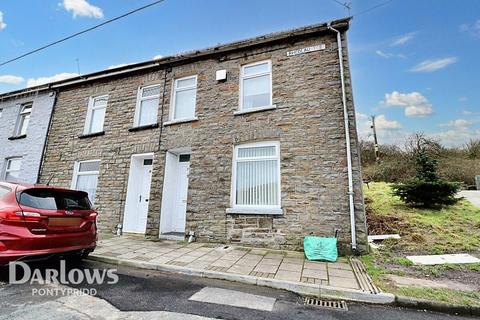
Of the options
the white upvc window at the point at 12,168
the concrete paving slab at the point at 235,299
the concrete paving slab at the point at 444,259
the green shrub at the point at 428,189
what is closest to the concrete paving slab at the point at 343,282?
the concrete paving slab at the point at 235,299

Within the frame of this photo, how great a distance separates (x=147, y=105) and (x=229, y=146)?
4.14m

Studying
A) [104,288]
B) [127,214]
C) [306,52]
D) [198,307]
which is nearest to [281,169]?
[306,52]

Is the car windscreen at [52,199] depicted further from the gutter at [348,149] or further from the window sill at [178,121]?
the gutter at [348,149]

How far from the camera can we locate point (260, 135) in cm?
687

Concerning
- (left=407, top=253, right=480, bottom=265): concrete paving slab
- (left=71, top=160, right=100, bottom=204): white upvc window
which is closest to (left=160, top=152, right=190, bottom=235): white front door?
(left=71, top=160, right=100, bottom=204): white upvc window

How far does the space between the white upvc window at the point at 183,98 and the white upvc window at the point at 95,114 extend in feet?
11.0

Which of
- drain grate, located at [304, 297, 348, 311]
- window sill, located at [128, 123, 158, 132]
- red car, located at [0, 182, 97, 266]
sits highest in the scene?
window sill, located at [128, 123, 158, 132]

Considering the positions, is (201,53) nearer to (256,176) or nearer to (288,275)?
(256,176)

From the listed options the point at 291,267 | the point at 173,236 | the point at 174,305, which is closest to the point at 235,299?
the point at 174,305

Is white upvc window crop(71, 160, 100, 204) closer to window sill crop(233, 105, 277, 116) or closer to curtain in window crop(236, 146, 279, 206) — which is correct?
curtain in window crop(236, 146, 279, 206)

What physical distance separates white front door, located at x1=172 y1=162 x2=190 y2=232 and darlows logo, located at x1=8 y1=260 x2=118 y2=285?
3.27 meters

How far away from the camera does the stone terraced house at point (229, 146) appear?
612 cm

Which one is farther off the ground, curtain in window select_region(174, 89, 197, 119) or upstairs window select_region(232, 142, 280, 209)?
curtain in window select_region(174, 89, 197, 119)

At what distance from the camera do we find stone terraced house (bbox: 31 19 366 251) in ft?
20.1
